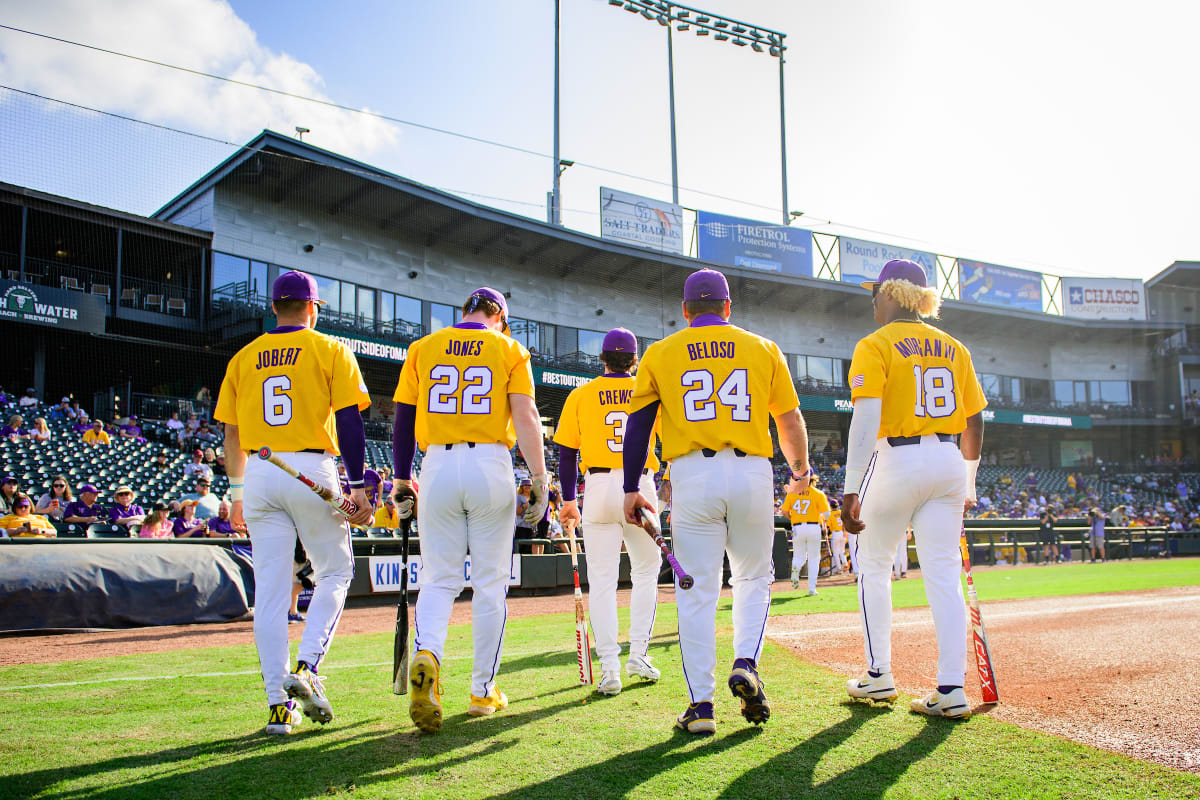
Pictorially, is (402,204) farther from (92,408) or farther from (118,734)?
(118,734)

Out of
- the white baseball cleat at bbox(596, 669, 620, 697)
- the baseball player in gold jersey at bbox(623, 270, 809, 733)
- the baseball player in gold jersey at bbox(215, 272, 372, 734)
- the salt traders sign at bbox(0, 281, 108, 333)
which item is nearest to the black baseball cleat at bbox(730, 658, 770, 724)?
the baseball player in gold jersey at bbox(623, 270, 809, 733)

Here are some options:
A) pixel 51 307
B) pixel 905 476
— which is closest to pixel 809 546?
pixel 905 476

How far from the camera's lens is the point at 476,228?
3064 centimetres

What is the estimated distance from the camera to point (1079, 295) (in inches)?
1884

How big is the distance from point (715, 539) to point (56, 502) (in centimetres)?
1264

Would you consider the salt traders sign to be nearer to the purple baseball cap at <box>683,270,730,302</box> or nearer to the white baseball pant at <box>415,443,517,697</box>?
the white baseball pant at <box>415,443,517,697</box>

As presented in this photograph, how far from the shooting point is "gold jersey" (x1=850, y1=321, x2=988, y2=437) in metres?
4.35

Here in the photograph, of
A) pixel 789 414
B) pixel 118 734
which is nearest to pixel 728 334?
pixel 789 414

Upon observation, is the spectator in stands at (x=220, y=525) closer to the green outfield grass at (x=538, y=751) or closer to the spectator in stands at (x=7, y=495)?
the spectator in stands at (x=7, y=495)

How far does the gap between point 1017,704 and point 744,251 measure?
3374 cm

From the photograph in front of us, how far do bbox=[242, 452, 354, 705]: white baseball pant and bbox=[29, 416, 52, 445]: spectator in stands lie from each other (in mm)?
16900

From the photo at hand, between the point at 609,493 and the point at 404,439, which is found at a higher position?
the point at 404,439

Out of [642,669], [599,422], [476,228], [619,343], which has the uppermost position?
Result: [476,228]

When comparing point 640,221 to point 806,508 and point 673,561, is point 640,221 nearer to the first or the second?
point 806,508
